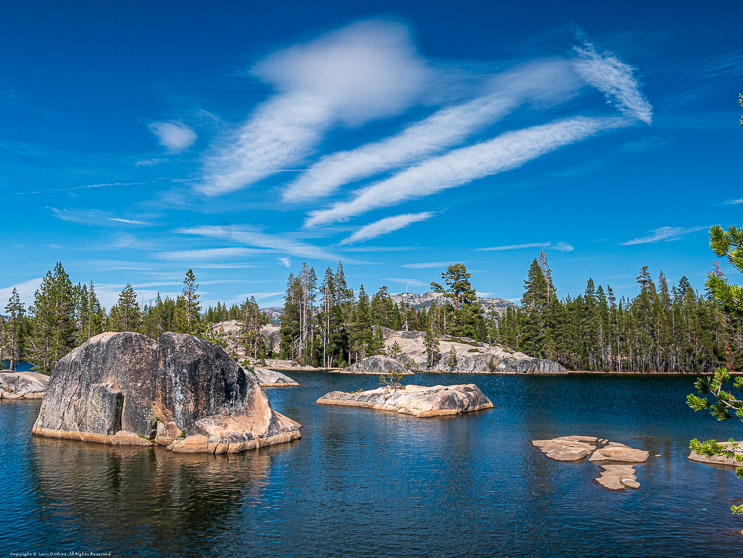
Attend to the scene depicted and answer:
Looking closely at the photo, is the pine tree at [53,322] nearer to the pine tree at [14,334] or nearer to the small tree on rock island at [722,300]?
the pine tree at [14,334]

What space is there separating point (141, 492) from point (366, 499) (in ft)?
41.0

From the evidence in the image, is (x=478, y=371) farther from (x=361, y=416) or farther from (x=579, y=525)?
(x=579, y=525)

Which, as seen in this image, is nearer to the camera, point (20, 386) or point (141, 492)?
point (141, 492)

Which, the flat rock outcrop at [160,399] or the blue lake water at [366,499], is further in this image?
the flat rock outcrop at [160,399]

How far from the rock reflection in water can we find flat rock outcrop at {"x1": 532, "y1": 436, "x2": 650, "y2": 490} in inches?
817

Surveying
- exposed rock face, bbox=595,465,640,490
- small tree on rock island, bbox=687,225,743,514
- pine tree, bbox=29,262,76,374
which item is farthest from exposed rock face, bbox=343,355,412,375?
small tree on rock island, bbox=687,225,743,514

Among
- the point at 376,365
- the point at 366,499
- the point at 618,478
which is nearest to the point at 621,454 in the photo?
the point at 618,478

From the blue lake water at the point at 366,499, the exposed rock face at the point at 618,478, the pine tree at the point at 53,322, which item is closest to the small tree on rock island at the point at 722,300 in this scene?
the blue lake water at the point at 366,499

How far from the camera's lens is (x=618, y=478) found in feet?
98.6

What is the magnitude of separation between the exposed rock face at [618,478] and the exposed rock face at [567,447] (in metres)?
2.98

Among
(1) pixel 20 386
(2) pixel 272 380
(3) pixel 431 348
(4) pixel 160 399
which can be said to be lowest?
(2) pixel 272 380

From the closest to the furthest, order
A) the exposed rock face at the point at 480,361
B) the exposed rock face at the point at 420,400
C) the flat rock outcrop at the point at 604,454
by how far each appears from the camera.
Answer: the flat rock outcrop at the point at 604,454 < the exposed rock face at the point at 420,400 < the exposed rock face at the point at 480,361

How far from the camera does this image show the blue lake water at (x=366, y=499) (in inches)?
835

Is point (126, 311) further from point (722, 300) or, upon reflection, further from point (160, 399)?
point (722, 300)
